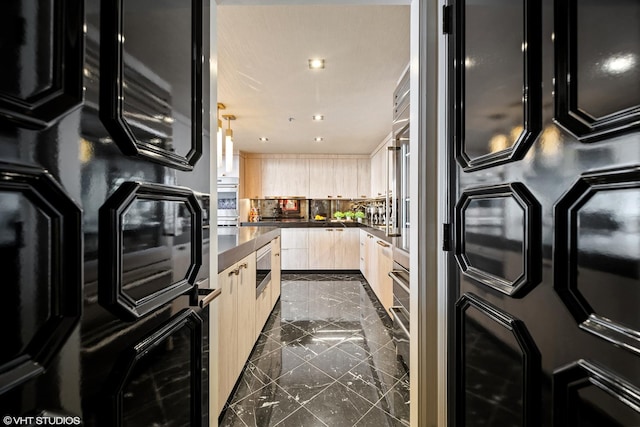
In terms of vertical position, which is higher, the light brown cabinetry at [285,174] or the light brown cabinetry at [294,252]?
the light brown cabinetry at [285,174]

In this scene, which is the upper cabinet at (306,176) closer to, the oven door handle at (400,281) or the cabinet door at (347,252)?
the cabinet door at (347,252)

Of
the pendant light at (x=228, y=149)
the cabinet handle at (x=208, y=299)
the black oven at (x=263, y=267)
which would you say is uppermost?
the pendant light at (x=228, y=149)

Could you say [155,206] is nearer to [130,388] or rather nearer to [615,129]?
[130,388]

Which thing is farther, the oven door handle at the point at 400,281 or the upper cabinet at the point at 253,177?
the upper cabinet at the point at 253,177

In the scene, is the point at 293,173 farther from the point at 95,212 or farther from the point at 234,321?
the point at 95,212

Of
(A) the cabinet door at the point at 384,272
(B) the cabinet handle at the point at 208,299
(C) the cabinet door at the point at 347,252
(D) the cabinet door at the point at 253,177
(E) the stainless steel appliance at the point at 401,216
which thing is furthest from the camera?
(D) the cabinet door at the point at 253,177

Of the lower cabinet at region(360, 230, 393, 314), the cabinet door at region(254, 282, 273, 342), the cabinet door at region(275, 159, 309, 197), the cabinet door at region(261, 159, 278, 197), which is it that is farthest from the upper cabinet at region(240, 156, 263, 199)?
the cabinet door at region(254, 282, 273, 342)

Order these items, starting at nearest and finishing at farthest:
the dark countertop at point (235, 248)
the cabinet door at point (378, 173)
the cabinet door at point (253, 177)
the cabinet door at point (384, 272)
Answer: the dark countertop at point (235, 248), the cabinet door at point (384, 272), the cabinet door at point (378, 173), the cabinet door at point (253, 177)

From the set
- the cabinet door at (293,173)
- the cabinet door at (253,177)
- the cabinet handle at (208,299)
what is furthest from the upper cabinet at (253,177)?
the cabinet handle at (208,299)

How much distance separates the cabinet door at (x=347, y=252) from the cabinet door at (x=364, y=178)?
1.00 meters

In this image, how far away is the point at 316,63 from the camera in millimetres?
2514

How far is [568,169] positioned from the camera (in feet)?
1.90

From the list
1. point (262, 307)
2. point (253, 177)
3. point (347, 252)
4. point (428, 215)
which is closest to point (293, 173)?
point (253, 177)

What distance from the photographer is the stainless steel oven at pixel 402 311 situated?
1.96m
